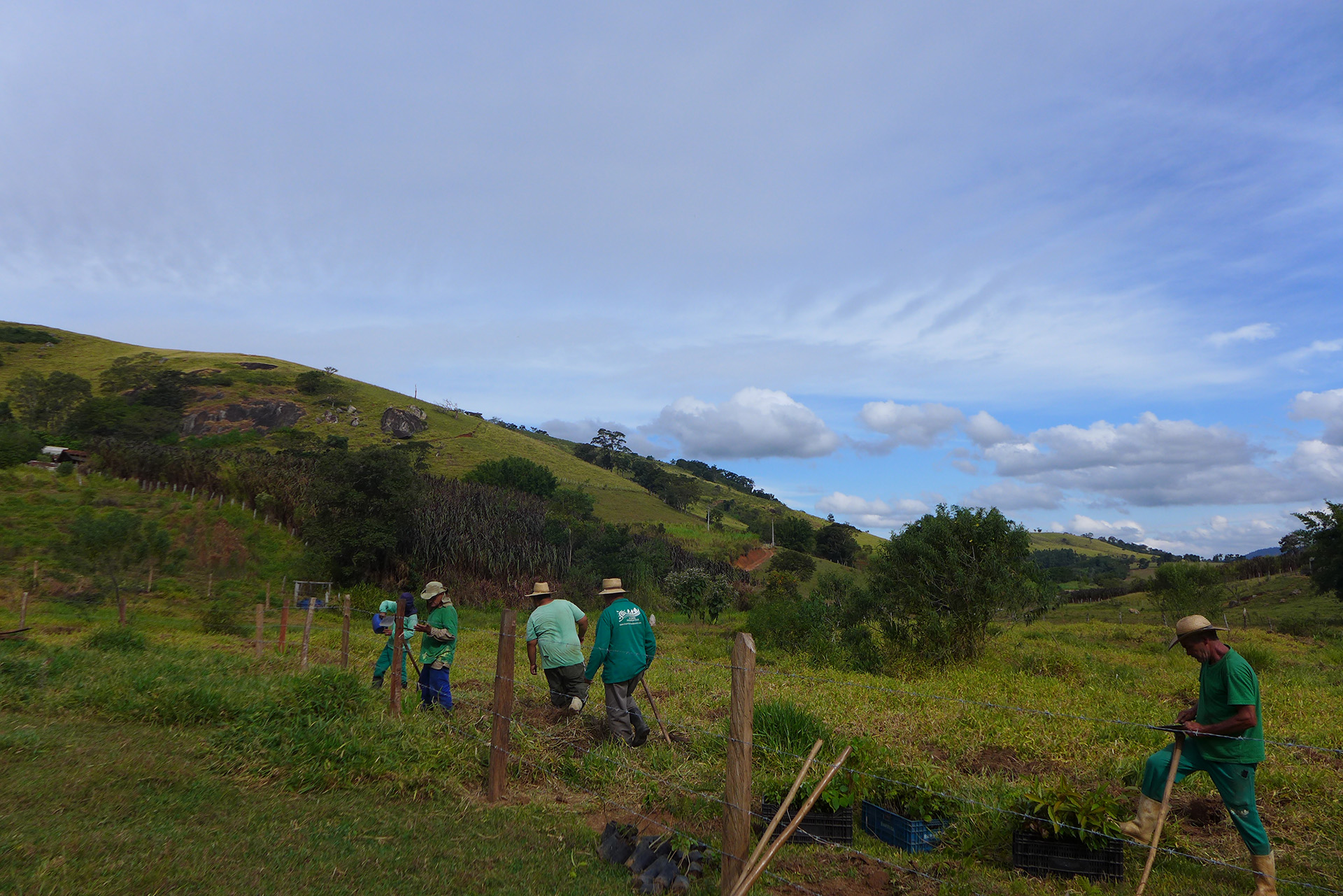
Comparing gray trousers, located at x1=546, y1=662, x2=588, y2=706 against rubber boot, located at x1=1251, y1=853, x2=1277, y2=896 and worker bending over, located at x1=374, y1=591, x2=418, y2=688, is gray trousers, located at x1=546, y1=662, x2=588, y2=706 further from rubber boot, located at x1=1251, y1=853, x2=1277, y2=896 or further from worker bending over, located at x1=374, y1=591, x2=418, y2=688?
rubber boot, located at x1=1251, y1=853, x2=1277, y2=896

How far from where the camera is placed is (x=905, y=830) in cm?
568

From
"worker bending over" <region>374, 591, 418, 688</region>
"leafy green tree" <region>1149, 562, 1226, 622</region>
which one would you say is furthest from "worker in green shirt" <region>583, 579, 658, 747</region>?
"leafy green tree" <region>1149, 562, 1226, 622</region>

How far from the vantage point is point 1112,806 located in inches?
200

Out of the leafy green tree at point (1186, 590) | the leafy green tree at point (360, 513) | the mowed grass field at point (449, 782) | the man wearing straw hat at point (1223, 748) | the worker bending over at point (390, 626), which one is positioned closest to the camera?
the man wearing straw hat at point (1223, 748)

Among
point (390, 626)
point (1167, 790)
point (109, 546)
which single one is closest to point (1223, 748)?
point (1167, 790)

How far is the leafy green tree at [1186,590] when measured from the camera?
98.6ft

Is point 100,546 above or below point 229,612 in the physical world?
above

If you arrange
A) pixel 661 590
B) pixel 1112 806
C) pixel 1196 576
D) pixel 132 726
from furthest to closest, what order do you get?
pixel 661 590 < pixel 1196 576 < pixel 132 726 < pixel 1112 806

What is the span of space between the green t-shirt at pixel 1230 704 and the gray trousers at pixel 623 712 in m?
4.83

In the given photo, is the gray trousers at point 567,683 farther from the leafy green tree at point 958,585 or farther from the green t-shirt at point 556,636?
the leafy green tree at point 958,585

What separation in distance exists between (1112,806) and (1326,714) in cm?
724

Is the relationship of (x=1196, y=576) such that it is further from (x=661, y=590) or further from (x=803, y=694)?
(x=803, y=694)

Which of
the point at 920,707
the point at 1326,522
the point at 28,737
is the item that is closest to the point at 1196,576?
the point at 1326,522

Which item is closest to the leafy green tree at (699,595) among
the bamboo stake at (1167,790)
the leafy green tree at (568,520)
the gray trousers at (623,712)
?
the leafy green tree at (568,520)
